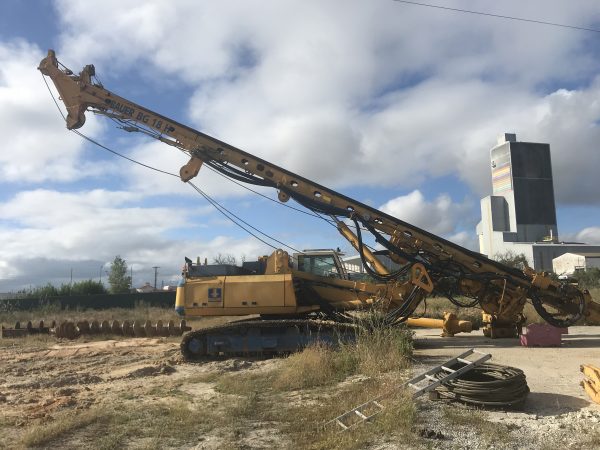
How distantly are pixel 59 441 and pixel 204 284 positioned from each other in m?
7.49

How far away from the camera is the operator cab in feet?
50.3

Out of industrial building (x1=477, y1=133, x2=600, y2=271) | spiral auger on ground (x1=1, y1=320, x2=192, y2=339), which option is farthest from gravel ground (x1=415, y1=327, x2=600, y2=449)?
industrial building (x1=477, y1=133, x2=600, y2=271)

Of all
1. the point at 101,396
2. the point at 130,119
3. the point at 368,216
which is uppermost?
the point at 130,119

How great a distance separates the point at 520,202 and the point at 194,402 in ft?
268

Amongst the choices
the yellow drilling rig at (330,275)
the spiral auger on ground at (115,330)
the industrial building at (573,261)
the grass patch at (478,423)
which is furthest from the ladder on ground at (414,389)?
the industrial building at (573,261)

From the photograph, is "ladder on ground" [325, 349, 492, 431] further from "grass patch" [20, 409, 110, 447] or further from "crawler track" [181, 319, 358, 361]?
"crawler track" [181, 319, 358, 361]

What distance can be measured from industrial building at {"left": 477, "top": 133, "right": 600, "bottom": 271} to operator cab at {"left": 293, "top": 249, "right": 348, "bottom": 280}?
6850 cm

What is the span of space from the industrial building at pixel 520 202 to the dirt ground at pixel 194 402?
6947cm

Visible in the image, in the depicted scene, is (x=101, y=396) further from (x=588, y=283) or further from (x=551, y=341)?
(x=588, y=283)

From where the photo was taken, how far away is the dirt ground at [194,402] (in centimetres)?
620

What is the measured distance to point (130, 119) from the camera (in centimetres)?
1474

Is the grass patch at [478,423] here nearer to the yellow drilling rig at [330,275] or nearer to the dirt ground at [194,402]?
the dirt ground at [194,402]

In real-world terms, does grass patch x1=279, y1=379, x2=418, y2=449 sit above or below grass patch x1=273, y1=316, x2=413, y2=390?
below

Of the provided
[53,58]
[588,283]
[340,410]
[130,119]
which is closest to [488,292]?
[340,410]
